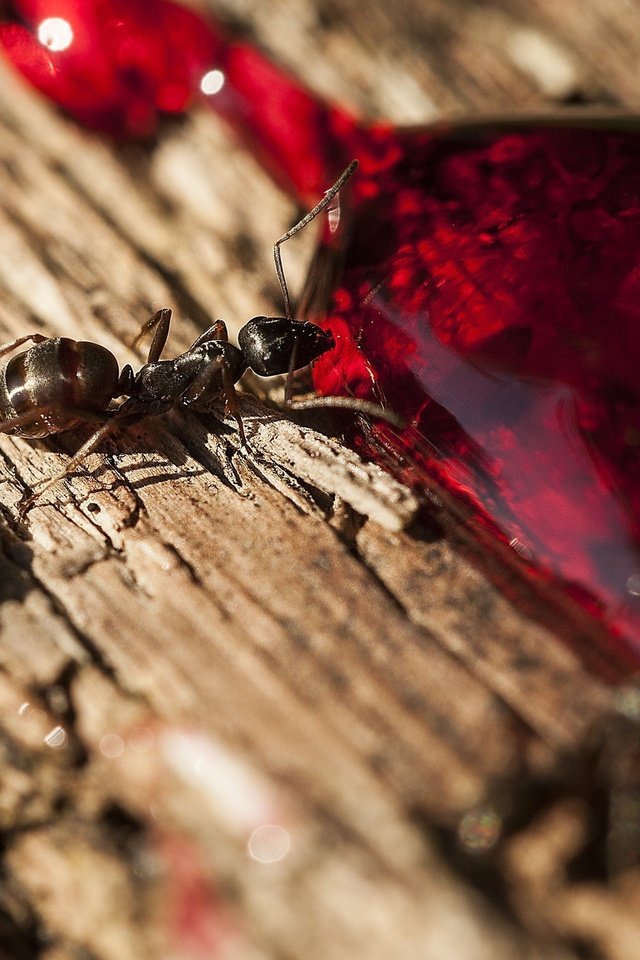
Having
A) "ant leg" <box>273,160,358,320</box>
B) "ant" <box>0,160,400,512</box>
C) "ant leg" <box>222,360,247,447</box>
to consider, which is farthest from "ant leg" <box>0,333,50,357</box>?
"ant leg" <box>273,160,358,320</box>

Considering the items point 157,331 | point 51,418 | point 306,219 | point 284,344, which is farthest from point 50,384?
point 306,219

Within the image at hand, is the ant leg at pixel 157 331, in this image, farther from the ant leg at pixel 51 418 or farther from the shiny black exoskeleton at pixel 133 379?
the ant leg at pixel 51 418

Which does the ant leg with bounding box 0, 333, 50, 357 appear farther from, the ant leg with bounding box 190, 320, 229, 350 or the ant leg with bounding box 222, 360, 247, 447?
the ant leg with bounding box 222, 360, 247, 447

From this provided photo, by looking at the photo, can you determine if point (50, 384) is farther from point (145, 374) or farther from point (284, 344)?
point (284, 344)

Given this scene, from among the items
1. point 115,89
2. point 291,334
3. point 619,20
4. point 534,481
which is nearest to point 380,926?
point 534,481

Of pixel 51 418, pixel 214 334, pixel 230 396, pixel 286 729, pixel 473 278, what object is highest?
pixel 51 418

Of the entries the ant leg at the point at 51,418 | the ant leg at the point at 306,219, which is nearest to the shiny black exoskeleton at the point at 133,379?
the ant leg at the point at 51,418
